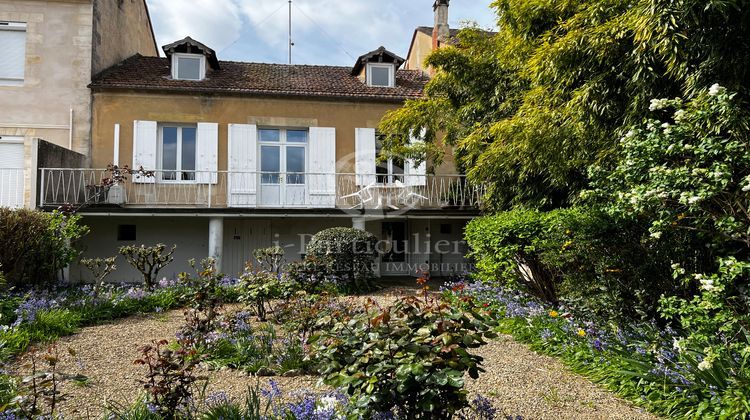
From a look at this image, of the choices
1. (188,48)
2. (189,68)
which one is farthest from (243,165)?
(188,48)

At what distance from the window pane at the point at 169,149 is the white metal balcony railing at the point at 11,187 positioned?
3.03 metres

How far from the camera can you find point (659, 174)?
139 inches

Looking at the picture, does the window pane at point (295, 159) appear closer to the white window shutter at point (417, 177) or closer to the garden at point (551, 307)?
the white window shutter at point (417, 177)

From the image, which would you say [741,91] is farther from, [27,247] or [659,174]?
[27,247]

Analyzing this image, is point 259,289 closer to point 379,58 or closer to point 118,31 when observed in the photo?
point 379,58

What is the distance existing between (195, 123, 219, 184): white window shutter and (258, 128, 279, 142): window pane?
1114mm

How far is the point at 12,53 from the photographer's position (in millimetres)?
10859

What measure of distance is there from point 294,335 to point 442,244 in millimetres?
8653

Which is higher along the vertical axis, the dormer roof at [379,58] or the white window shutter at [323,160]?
the dormer roof at [379,58]

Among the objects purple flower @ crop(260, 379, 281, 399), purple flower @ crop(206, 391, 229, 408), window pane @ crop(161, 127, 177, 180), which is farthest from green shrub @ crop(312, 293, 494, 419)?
window pane @ crop(161, 127, 177, 180)

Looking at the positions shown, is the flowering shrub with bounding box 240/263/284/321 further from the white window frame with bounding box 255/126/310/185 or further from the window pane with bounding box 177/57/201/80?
the window pane with bounding box 177/57/201/80

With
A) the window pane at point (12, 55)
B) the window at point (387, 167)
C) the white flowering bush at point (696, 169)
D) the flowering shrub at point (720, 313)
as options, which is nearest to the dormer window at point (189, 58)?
the window pane at point (12, 55)

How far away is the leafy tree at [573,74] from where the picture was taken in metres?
3.65

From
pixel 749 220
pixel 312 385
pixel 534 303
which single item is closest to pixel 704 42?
pixel 749 220
